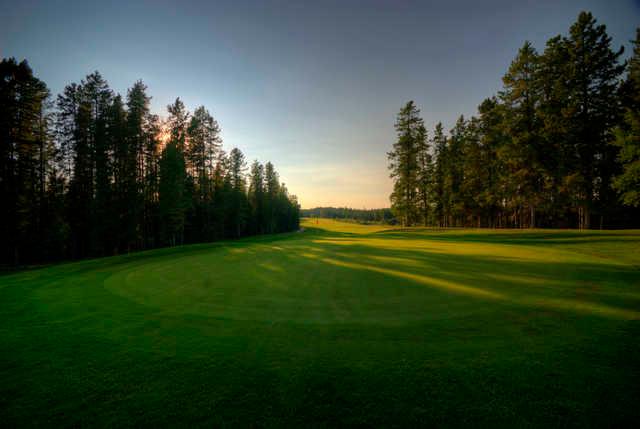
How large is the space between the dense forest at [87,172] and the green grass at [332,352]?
2427 centimetres

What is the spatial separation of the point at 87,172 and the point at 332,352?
125ft

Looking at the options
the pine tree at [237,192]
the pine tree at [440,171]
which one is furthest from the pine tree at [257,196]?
the pine tree at [440,171]

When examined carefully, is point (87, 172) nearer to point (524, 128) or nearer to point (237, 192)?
point (237, 192)

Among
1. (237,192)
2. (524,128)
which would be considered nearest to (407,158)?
(524,128)

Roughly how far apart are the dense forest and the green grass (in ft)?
79.6

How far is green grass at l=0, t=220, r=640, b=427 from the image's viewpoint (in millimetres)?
2541

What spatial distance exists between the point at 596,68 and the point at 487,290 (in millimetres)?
36770

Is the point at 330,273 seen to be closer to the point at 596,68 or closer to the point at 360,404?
the point at 360,404

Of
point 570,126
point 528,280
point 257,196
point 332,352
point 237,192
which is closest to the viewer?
point 332,352

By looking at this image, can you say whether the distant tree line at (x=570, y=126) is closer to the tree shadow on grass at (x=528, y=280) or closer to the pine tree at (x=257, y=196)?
the tree shadow on grass at (x=528, y=280)

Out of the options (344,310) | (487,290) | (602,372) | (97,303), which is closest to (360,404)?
(344,310)

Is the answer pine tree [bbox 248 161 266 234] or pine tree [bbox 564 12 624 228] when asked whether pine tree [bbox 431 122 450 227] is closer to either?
pine tree [bbox 564 12 624 228]

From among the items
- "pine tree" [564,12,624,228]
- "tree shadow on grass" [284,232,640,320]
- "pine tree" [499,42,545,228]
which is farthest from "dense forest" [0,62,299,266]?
"pine tree" [564,12,624,228]

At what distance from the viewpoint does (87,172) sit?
2808 cm
